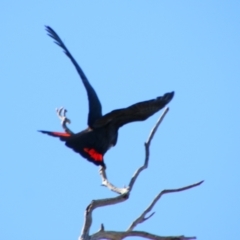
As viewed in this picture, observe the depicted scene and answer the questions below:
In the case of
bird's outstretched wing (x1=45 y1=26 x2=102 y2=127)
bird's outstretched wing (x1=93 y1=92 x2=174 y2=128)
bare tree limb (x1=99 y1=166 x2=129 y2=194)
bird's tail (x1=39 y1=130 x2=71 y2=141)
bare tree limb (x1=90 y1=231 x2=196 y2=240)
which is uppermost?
bird's outstretched wing (x1=45 y1=26 x2=102 y2=127)

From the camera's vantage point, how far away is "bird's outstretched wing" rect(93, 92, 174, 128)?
8555 mm

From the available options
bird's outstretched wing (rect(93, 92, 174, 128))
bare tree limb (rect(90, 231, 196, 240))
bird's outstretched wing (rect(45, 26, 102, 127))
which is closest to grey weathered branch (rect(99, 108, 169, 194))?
bird's outstretched wing (rect(93, 92, 174, 128))

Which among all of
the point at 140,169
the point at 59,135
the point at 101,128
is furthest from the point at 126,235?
the point at 101,128

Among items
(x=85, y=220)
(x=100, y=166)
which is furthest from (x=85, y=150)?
(x=85, y=220)

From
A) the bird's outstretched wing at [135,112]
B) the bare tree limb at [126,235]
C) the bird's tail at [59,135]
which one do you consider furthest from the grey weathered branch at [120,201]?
the bird's tail at [59,135]

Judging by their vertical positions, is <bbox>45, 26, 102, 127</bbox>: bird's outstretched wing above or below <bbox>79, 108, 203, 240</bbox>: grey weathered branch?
above

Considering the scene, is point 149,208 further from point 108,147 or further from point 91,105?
point 91,105

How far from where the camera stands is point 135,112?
873 cm

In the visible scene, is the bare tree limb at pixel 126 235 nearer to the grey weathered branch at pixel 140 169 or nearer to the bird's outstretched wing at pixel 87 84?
the grey weathered branch at pixel 140 169

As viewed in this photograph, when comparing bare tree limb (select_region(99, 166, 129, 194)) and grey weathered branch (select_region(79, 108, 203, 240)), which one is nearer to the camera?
grey weathered branch (select_region(79, 108, 203, 240))

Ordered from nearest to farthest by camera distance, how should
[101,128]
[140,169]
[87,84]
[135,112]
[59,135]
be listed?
[59,135], [140,169], [135,112], [101,128], [87,84]

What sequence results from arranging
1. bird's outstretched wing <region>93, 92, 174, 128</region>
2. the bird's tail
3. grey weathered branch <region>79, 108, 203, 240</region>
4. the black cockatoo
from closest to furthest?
1. grey weathered branch <region>79, 108, 203, 240</region>
2. the bird's tail
3. the black cockatoo
4. bird's outstretched wing <region>93, 92, 174, 128</region>

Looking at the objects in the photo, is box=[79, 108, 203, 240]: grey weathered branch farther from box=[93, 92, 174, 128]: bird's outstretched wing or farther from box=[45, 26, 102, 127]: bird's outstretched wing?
box=[45, 26, 102, 127]: bird's outstretched wing

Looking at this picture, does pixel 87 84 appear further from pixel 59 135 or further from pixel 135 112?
pixel 59 135
